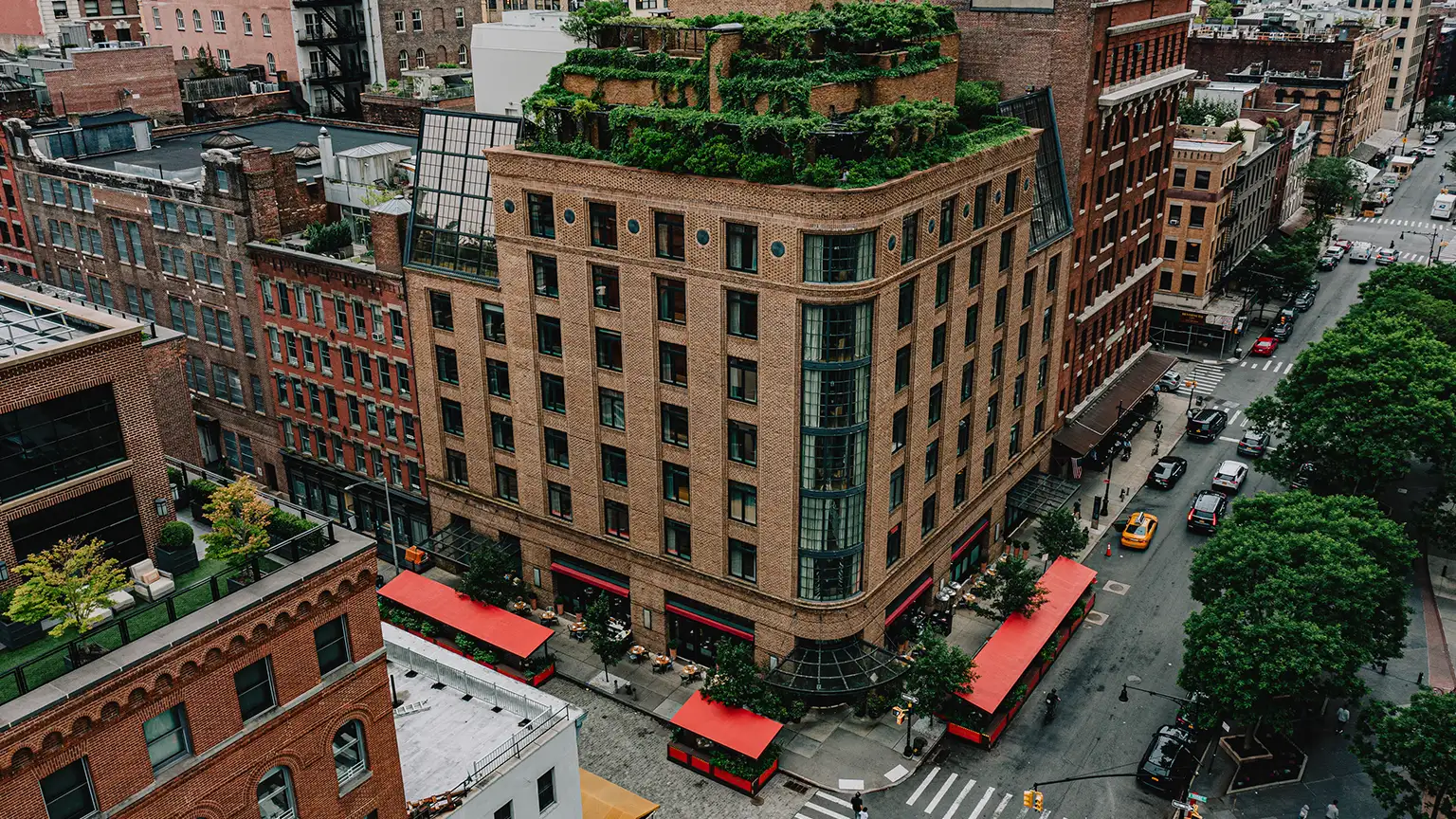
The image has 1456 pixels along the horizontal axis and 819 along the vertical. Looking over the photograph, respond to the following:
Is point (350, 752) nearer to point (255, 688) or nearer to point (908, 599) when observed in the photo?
point (255, 688)

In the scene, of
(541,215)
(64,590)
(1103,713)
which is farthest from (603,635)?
(64,590)

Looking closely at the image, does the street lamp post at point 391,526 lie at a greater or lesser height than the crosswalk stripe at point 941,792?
greater

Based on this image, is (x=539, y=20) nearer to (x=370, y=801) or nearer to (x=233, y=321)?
(x=233, y=321)

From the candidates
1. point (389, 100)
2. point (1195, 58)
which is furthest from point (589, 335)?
point (1195, 58)

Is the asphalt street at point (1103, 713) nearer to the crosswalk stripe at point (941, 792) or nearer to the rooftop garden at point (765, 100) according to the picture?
the crosswalk stripe at point (941, 792)

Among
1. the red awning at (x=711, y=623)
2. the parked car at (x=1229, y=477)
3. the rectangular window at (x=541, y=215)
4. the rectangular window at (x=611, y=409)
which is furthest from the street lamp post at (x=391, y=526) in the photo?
the parked car at (x=1229, y=477)

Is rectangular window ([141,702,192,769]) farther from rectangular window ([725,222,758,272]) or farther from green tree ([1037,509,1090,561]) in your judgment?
green tree ([1037,509,1090,561])
